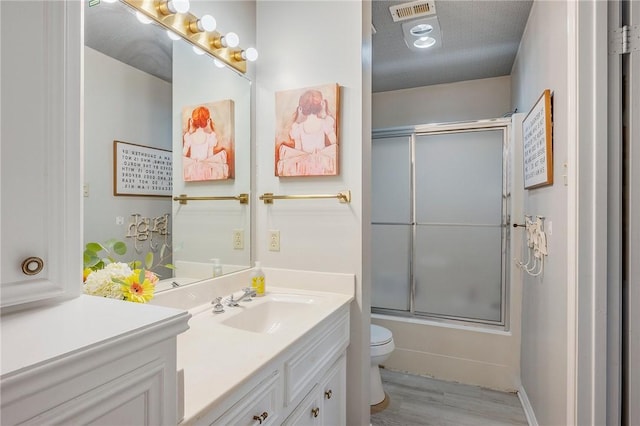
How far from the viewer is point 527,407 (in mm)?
2199

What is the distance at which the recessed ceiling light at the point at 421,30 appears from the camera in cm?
237

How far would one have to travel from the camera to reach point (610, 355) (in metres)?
1.22

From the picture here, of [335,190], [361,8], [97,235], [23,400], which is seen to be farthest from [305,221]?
[23,400]

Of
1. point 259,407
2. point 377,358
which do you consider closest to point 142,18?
point 259,407

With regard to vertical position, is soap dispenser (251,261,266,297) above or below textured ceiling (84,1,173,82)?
below

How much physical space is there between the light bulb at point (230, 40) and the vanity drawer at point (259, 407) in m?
1.52

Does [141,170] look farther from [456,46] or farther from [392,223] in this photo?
[456,46]

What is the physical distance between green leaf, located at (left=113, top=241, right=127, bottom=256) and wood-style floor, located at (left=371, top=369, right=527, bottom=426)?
178 cm

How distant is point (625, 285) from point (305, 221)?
1346 mm

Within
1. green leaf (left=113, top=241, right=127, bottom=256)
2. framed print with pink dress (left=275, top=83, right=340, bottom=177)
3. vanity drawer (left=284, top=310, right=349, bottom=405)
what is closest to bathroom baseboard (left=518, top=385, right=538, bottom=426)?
vanity drawer (left=284, top=310, right=349, bottom=405)

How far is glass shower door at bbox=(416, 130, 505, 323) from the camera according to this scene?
2754 mm

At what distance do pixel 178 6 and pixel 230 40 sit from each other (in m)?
0.32

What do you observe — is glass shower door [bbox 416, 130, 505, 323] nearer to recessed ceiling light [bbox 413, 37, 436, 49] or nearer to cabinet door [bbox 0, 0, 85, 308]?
recessed ceiling light [bbox 413, 37, 436, 49]

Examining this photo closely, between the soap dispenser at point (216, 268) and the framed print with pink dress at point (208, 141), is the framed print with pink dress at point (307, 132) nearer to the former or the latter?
the framed print with pink dress at point (208, 141)
